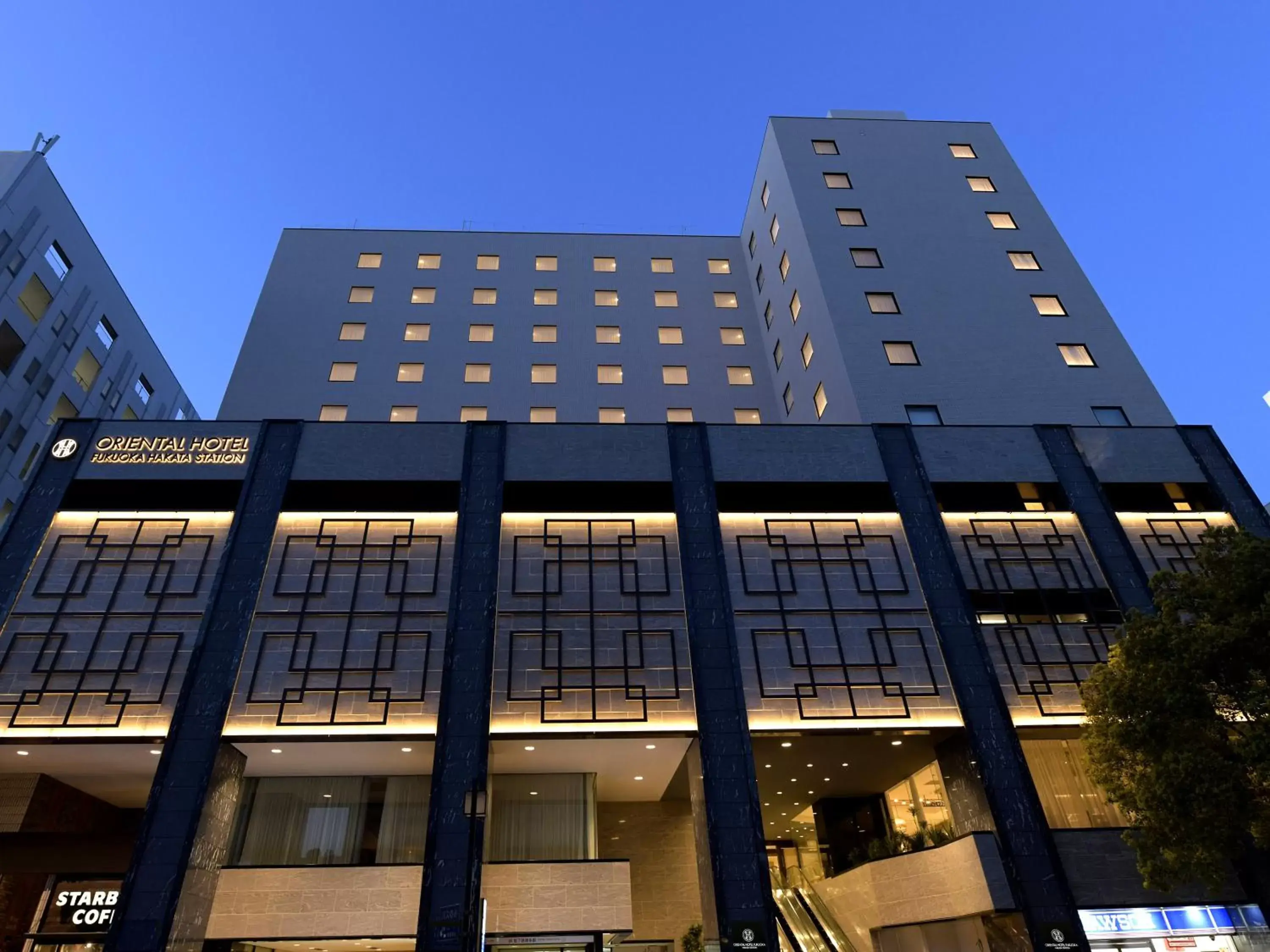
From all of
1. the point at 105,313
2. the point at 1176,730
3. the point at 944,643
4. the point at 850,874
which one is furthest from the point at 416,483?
the point at 105,313

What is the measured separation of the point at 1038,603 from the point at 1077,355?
529 inches

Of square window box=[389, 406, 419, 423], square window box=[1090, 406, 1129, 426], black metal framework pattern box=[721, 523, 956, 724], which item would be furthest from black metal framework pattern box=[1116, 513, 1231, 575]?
square window box=[389, 406, 419, 423]

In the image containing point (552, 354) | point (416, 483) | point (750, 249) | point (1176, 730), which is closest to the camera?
point (1176, 730)

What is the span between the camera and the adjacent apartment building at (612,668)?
20125 millimetres

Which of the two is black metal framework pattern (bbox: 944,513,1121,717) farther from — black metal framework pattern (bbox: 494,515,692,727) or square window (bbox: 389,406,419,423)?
square window (bbox: 389,406,419,423)

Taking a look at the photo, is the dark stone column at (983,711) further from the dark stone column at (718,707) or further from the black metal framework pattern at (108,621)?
the black metal framework pattern at (108,621)

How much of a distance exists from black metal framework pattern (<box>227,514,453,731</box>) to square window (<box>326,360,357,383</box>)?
13.6 m

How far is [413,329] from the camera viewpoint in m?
39.1

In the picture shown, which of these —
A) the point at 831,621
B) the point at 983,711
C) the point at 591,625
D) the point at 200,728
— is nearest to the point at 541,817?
the point at 591,625

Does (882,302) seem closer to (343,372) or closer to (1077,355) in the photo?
(1077,355)

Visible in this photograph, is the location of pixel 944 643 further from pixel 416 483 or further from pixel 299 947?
pixel 299 947

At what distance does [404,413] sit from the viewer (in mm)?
36125

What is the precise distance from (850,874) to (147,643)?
23.2 metres

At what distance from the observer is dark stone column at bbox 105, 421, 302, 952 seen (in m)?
18.2
